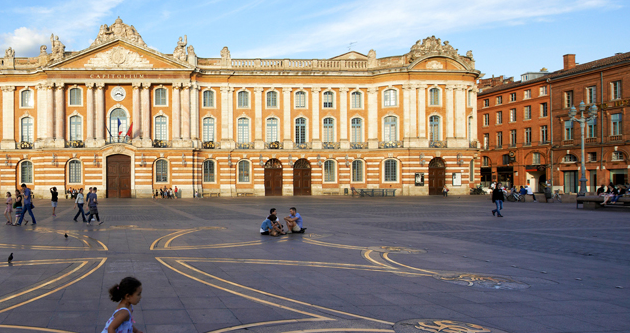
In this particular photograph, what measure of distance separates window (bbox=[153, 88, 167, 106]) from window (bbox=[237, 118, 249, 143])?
27.2 feet

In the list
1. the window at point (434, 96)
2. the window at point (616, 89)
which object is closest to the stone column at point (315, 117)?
the window at point (434, 96)

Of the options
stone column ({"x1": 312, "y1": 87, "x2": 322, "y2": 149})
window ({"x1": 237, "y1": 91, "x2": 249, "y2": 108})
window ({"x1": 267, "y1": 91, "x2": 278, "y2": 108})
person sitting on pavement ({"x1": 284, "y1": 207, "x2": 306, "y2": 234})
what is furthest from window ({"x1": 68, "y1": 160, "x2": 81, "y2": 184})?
person sitting on pavement ({"x1": 284, "y1": 207, "x2": 306, "y2": 234})

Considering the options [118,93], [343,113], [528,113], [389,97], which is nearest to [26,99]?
[118,93]

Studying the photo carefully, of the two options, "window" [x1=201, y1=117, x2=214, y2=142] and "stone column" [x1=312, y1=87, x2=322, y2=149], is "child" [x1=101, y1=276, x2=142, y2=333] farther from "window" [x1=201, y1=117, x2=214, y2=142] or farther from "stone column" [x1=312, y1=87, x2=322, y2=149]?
"stone column" [x1=312, y1=87, x2=322, y2=149]


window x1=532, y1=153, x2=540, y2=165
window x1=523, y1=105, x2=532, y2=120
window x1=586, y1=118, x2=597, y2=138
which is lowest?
window x1=532, y1=153, x2=540, y2=165

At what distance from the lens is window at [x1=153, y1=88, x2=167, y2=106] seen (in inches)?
2270

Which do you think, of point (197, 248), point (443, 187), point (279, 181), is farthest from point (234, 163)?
point (197, 248)

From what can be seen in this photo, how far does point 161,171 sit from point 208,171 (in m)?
5.07

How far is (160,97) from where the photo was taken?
57719 millimetres

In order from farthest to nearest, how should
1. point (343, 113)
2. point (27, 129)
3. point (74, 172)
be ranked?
point (343, 113) → point (27, 129) → point (74, 172)

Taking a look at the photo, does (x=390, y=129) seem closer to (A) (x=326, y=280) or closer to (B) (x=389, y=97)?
(B) (x=389, y=97)

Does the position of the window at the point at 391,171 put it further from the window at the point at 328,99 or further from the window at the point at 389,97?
the window at the point at 328,99

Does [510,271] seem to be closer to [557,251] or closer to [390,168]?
[557,251]

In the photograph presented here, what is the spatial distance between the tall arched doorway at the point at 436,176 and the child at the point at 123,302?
185 ft
